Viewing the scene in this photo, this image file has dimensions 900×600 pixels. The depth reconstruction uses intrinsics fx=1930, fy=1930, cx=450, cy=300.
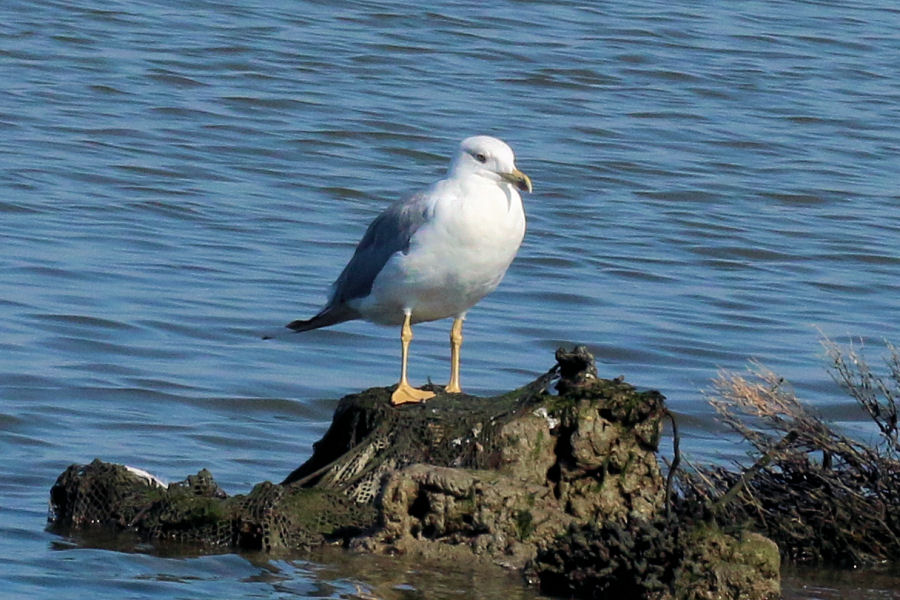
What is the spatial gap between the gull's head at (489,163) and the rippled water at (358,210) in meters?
1.66

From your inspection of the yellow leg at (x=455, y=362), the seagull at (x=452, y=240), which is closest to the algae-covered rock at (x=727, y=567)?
the seagull at (x=452, y=240)

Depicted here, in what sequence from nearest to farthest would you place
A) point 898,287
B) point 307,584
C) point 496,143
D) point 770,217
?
point 307,584 → point 496,143 → point 898,287 → point 770,217

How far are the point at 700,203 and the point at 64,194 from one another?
564 cm

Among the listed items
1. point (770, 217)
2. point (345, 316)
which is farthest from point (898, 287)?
point (345, 316)

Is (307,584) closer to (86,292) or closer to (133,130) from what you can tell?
(86,292)

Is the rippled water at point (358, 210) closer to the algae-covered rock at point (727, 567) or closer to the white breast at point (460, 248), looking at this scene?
the algae-covered rock at point (727, 567)

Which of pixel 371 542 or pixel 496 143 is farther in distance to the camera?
pixel 496 143

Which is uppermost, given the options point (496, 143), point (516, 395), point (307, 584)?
point (496, 143)

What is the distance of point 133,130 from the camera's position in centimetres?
1842

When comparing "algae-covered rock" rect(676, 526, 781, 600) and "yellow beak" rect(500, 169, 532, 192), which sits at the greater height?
"yellow beak" rect(500, 169, 532, 192)

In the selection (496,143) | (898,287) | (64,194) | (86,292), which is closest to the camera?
(496,143)

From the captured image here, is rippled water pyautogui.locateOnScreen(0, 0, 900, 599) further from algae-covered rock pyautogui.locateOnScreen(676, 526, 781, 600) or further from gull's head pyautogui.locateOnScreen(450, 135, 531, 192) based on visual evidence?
gull's head pyautogui.locateOnScreen(450, 135, 531, 192)

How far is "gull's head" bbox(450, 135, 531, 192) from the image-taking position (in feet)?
24.9

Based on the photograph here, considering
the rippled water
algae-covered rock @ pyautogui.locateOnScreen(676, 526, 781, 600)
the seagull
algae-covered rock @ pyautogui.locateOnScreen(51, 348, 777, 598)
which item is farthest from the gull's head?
algae-covered rock @ pyautogui.locateOnScreen(676, 526, 781, 600)
